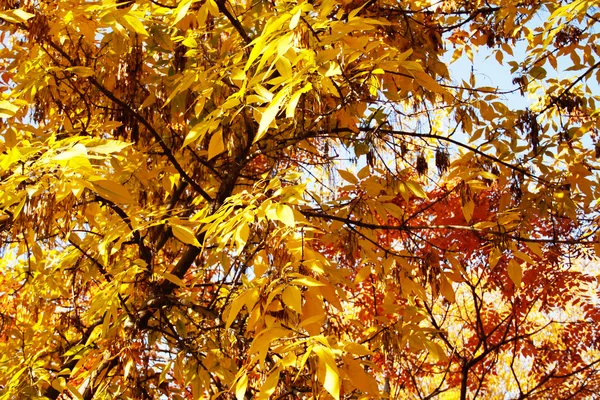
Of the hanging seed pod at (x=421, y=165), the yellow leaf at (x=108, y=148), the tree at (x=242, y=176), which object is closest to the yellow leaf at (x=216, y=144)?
the tree at (x=242, y=176)

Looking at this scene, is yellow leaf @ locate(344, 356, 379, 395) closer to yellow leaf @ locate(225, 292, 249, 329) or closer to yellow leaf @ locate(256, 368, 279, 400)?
yellow leaf @ locate(256, 368, 279, 400)

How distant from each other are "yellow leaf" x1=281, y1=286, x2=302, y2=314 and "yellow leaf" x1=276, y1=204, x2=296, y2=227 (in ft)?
0.62

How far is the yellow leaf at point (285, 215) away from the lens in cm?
141

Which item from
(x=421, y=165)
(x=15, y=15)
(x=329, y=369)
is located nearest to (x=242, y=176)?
(x=421, y=165)

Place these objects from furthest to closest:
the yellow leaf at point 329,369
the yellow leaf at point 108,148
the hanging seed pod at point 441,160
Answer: the hanging seed pod at point 441,160 < the yellow leaf at point 108,148 < the yellow leaf at point 329,369

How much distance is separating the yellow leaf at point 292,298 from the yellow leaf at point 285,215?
0.19m

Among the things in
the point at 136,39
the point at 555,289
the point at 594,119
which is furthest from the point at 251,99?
the point at 555,289

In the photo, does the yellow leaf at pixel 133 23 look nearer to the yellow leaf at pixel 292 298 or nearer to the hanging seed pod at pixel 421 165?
the yellow leaf at pixel 292 298

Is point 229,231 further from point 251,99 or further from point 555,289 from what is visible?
point 555,289

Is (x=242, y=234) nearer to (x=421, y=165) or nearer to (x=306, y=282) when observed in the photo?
(x=306, y=282)

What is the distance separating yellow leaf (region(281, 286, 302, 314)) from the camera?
4.73 ft

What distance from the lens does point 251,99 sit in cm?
164

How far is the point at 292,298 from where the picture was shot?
146 centimetres

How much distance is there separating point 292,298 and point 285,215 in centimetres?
23
